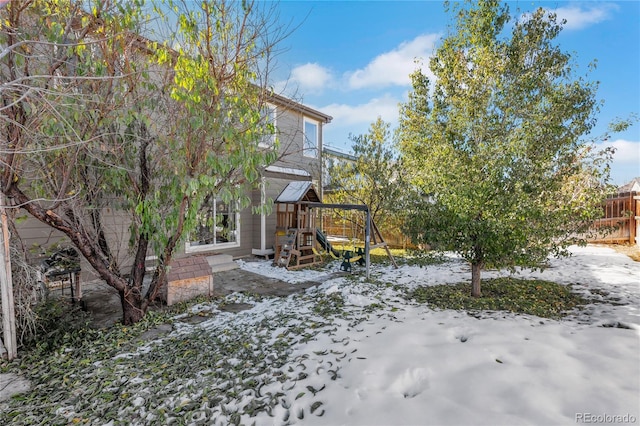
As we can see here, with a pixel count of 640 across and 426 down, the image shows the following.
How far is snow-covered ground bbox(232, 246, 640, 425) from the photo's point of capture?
6.27 ft

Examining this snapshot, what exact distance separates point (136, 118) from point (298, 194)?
17.2 ft

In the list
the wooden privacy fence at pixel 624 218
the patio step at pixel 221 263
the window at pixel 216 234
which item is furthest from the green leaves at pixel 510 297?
the wooden privacy fence at pixel 624 218

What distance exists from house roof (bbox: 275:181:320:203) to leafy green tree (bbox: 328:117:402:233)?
1.73 metres

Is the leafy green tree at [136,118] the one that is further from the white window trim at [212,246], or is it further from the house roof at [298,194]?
the house roof at [298,194]

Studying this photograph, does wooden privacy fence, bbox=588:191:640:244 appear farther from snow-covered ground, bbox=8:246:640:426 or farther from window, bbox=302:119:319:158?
window, bbox=302:119:319:158

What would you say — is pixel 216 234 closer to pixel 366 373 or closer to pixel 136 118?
pixel 136 118

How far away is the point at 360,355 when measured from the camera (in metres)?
2.90

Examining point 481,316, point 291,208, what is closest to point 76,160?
point 481,316

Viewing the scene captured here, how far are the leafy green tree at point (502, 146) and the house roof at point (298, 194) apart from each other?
3047mm

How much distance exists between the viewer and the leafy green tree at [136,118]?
10.6 ft

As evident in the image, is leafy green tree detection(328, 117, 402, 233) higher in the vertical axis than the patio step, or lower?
higher

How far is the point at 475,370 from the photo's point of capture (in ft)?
7.74

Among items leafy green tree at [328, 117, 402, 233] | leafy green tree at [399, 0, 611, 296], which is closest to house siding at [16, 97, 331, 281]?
leafy green tree at [328, 117, 402, 233]

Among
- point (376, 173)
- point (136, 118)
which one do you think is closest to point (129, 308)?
point (136, 118)
